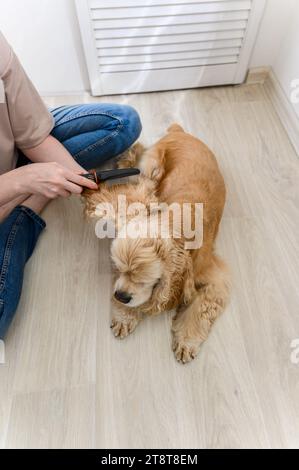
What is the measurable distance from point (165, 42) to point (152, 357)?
139 centimetres

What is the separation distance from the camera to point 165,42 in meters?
1.55

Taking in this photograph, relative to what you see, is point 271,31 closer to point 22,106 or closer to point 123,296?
point 22,106

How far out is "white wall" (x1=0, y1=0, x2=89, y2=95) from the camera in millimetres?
1446

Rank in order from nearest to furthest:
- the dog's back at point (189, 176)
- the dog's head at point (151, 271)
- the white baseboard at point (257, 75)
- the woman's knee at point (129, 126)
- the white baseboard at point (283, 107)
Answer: the dog's head at point (151, 271), the dog's back at point (189, 176), the woman's knee at point (129, 126), the white baseboard at point (283, 107), the white baseboard at point (257, 75)

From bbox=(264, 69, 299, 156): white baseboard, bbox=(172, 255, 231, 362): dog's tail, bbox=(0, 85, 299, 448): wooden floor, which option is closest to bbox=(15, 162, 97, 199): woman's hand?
bbox=(0, 85, 299, 448): wooden floor

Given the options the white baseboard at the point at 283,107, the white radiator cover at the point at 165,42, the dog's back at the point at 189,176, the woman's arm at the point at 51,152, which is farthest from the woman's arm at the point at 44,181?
the white baseboard at the point at 283,107

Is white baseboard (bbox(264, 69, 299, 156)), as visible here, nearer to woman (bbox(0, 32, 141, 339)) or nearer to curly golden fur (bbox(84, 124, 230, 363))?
curly golden fur (bbox(84, 124, 230, 363))

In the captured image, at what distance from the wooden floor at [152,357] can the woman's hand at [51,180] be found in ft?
1.25

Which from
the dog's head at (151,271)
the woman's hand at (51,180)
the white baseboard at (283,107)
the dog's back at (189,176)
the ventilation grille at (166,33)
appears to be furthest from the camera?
the white baseboard at (283,107)

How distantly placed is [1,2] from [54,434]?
1.68m

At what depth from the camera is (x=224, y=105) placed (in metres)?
1.72

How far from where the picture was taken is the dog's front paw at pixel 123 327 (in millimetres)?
1077

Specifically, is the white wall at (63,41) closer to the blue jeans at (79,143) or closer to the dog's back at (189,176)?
the blue jeans at (79,143)

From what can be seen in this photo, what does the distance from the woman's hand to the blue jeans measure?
0.23m
